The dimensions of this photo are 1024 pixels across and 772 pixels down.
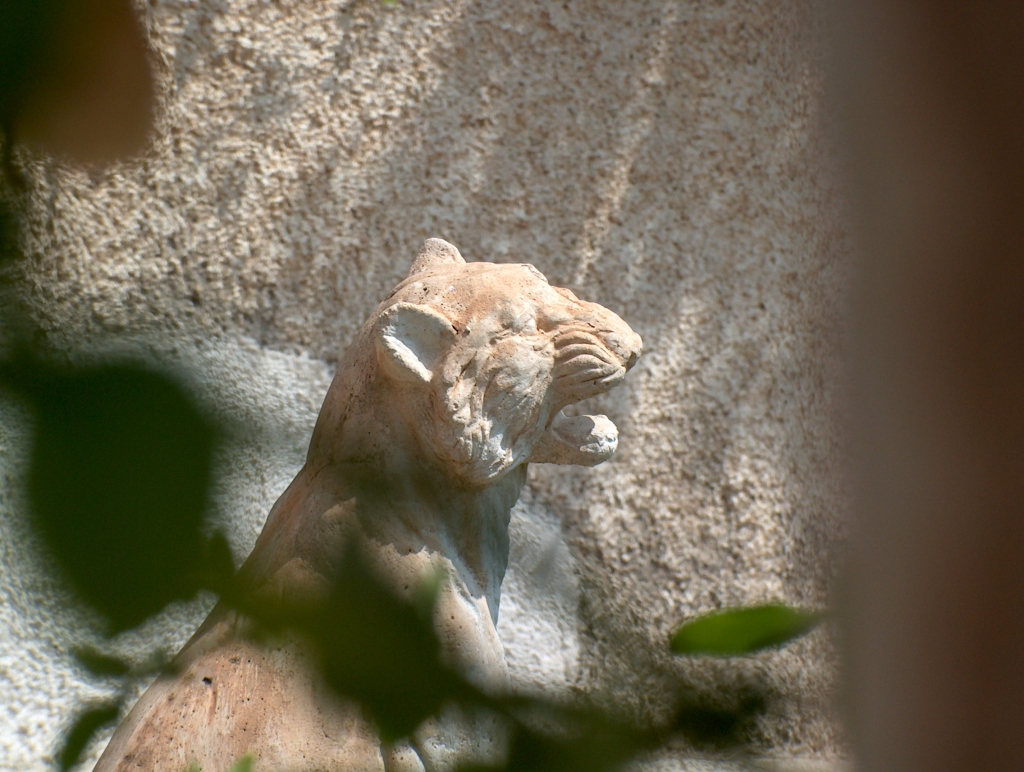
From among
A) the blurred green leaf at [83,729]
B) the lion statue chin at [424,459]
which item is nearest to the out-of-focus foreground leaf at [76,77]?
the blurred green leaf at [83,729]

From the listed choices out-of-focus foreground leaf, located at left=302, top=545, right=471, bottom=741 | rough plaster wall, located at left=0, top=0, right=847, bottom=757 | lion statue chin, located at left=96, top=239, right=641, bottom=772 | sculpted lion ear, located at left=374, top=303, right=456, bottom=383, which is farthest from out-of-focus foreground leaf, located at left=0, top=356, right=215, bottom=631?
rough plaster wall, located at left=0, top=0, right=847, bottom=757

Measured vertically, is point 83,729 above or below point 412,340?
below

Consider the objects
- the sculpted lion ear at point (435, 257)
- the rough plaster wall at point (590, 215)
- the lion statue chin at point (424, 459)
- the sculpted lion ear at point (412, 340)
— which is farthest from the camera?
the rough plaster wall at point (590, 215)

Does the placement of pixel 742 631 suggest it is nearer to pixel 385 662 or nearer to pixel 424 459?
pixel 385 662

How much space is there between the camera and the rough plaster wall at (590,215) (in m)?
1.92

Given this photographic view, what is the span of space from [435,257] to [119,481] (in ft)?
3.54

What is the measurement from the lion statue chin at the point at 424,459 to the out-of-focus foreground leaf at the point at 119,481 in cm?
70

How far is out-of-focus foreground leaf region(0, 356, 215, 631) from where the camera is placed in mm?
157

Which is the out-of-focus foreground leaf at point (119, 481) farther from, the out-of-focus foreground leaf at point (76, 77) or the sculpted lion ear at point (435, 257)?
the sculpted lion ear at point (435, 257)

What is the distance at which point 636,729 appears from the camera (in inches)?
6.4

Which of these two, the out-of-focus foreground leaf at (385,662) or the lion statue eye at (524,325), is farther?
the lion statue eye at (524,325)

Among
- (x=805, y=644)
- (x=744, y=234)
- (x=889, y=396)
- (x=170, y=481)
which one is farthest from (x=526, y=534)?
(x=170, y=481)

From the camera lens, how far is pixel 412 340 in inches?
40.1

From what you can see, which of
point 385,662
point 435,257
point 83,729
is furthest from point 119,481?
point 435,257
